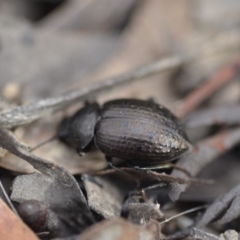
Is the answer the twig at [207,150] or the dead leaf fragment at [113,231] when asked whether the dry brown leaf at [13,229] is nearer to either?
the dead leaf fragment at [113,231]

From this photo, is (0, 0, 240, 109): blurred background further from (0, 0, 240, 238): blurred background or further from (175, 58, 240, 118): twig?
(175, 58, 240, 118): twig

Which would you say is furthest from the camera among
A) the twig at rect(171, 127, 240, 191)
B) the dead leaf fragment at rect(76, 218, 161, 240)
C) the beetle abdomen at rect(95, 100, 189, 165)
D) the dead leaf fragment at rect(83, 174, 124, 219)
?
the twig at rect(171, 127, 240, 191)

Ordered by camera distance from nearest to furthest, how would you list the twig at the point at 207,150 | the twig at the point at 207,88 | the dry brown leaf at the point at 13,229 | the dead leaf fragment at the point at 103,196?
the dry brown leaf at the point at 13,229 < the dead leaf fragment at the point at 103,196 < the twig at the point at 207,150 < the twig at the point at 207,88

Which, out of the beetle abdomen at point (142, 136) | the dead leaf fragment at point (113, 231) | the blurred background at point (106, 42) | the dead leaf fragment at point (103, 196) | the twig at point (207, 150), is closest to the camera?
the dead leaf fragment at point (113, 231)

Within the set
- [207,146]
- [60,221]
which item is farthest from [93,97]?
[60,221]

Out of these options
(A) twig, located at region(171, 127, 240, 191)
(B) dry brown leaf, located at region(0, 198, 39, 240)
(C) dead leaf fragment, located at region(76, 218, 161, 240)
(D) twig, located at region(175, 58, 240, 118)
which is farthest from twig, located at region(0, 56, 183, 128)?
(C) dead leaf fragment, located at region(76, 218, 161, 240)

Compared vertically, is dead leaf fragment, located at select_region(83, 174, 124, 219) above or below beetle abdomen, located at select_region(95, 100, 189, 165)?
below

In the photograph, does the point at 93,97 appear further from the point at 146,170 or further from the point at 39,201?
the point at 39,201

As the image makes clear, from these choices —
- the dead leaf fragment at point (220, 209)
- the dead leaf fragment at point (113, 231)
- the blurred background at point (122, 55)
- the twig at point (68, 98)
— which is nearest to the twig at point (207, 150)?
the blurred background at point (122, 55)
